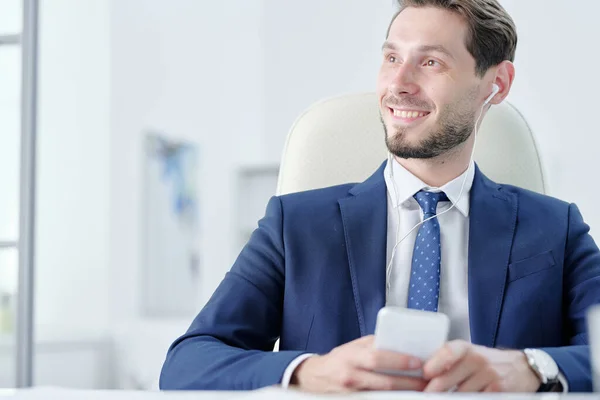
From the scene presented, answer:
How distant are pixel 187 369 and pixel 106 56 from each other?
11.2 ft

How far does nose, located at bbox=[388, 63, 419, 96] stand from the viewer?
4.89 ft

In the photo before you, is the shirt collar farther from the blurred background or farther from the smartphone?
the blurred background

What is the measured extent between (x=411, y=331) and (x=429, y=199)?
62cm

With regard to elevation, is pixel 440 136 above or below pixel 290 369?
above

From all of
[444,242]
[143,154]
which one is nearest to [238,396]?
[444,242]

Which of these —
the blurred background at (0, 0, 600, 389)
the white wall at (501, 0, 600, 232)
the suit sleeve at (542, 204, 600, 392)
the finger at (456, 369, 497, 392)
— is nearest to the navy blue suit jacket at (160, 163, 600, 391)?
the suit sleeve at (542, 204, 600, 392)

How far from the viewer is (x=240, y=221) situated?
5.94 meters

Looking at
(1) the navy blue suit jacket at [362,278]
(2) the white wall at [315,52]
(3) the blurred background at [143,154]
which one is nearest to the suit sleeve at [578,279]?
(1) the navy blue suit jacket at [362,278]

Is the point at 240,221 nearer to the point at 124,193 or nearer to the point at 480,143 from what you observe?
the point at 124,193

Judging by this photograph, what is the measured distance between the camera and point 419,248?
1.39 metres

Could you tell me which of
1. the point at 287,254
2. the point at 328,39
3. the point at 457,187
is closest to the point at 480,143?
the point at 457,187

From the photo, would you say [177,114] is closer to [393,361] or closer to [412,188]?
[412,188]

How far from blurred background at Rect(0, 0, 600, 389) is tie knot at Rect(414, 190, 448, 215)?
2.34 m

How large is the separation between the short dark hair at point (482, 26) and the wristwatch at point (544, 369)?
2.17 ft
